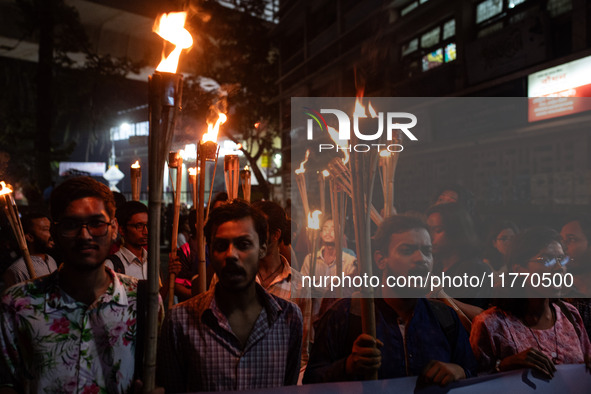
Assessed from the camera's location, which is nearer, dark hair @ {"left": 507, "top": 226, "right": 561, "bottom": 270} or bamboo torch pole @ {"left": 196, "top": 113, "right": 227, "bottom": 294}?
dark hair @ {"left": 507, "top": 226, "right": 561, "bottom": 270}

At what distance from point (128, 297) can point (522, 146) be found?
31.6ft

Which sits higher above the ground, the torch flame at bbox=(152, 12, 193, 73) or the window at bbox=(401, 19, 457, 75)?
the window at bbox=(401, 19, 457, 75)

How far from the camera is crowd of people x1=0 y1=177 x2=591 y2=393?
4.99 feet

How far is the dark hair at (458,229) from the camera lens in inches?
132

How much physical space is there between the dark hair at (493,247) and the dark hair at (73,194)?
3389 millimetres

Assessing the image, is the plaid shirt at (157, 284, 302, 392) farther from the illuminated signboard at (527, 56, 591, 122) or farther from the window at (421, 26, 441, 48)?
the window at (421, 26, 441, 48)

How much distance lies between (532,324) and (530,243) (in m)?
0.41

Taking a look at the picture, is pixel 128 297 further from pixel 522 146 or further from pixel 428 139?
pixel 428 139

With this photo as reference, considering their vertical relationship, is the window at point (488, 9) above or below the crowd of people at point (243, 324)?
above

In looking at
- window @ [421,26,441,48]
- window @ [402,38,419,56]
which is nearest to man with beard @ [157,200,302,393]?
window @ [421,26,441,48]

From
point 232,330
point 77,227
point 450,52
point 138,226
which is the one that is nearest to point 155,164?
point 77,227

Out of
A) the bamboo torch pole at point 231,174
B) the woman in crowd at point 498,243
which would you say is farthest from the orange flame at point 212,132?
the woman in crowd at point 498,243

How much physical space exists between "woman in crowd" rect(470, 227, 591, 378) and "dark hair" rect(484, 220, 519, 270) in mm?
1664

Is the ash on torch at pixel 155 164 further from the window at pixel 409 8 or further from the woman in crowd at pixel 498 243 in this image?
the window at pixel 409 8
